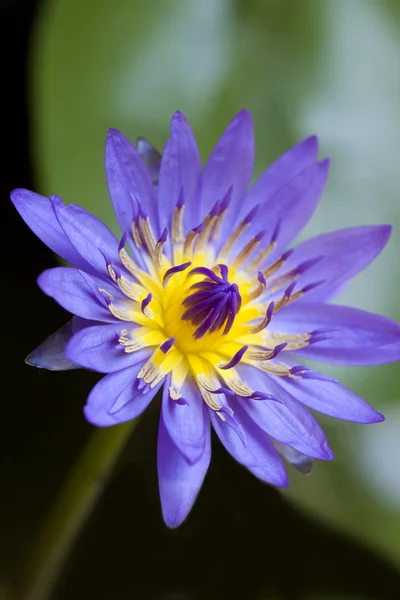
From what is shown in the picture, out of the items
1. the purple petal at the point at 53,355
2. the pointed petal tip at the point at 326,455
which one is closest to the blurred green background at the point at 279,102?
the pointed petal tip at the point at 326,455

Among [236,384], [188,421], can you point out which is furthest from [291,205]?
[188,421]

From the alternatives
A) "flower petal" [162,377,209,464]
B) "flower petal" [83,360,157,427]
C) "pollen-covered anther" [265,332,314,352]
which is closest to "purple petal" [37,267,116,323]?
"flower petal" [83,360,157,427]

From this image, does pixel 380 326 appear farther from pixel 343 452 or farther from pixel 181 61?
pixel 181 61

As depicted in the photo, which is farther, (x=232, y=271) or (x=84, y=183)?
(x=84, y=183)

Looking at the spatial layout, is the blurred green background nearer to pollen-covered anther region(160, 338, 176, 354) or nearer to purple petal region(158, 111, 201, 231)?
purple petal region(158, 111, 201, 231)

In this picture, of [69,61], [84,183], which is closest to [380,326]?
[84,183]

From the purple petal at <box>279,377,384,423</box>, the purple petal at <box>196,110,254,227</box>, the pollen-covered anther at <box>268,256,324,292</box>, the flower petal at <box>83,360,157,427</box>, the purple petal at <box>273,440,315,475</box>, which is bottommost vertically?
the purple petal at <box>273,440,315,475</box>
